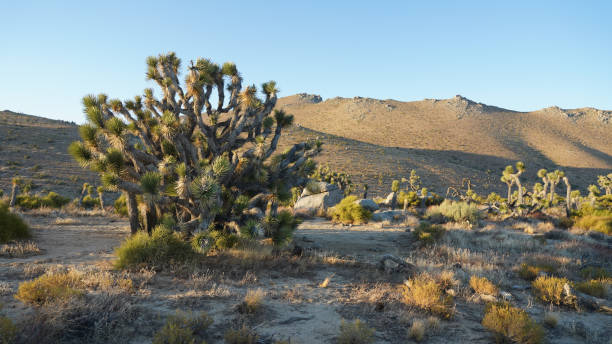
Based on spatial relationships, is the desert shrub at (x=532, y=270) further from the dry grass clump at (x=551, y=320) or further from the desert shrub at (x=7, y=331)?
the desert shrub at (x=7, y=331)

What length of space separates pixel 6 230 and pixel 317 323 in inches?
349

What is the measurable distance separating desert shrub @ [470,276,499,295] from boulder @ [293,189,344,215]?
45.4 ft

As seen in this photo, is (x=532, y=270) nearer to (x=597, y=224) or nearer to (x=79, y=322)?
(x=79, y=322)

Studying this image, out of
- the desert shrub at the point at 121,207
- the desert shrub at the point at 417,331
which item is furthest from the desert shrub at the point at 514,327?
the desert shrub at the point at 121,207

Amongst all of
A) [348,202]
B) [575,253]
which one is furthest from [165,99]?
[575,253]

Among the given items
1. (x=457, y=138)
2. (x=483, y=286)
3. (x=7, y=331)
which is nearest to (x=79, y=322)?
(x=7, y=331)

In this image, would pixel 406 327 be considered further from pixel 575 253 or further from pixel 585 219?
pixel 585 219

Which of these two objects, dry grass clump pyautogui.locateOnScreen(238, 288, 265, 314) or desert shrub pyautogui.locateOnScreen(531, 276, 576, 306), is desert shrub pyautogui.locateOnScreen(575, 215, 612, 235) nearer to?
desert shrub pyautogui.locateOnScreen(531, 276, 576, 306)

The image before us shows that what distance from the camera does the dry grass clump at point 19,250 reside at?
7275 millimetres

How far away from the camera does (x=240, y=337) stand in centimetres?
414

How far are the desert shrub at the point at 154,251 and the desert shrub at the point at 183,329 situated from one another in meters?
2.54

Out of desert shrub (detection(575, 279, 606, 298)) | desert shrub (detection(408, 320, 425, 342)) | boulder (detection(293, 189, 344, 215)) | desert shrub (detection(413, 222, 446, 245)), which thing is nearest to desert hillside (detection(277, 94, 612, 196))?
boulder (detection(293, 189, 344, 215))

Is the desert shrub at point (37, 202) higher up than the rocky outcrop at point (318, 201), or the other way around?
the desert shrub at point (37, 202)

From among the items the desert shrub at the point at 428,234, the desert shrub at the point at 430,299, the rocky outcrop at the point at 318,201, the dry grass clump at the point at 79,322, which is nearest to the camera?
the dry grass clump at the point at 79,322
